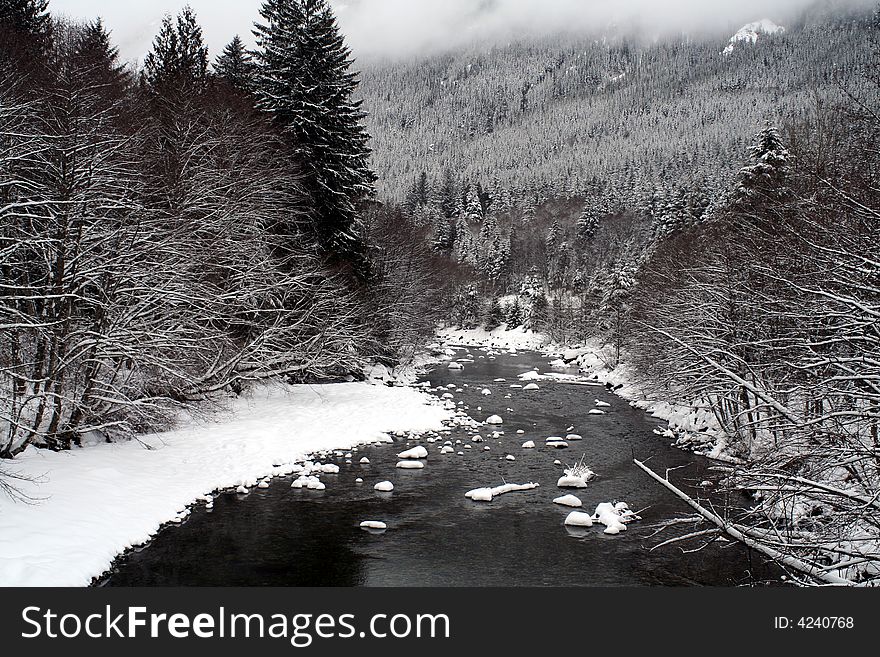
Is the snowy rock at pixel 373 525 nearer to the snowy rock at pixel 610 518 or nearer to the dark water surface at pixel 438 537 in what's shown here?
the dark water surface at pixel 438 537

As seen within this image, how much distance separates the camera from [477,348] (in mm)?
60031

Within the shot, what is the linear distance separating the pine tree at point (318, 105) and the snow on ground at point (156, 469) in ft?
29.3

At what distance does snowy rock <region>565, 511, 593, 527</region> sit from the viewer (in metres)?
11.7

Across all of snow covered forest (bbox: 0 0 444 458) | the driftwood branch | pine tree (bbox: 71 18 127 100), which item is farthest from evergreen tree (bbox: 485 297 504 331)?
the driftwood branch

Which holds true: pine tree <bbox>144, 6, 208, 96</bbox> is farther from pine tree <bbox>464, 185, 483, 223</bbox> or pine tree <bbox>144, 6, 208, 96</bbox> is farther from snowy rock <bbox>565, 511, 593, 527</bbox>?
pine tree <bbox>464, 185, 483, 223</bbox>

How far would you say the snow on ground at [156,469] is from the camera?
8.74 meters

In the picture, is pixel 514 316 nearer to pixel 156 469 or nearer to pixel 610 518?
pixel 610 518

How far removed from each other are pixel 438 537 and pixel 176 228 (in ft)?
42.7

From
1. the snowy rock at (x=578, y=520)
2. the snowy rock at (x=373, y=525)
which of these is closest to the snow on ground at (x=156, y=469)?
the snowy rock at (x=373, y=525)

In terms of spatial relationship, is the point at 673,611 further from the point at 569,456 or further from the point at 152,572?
the point at 569,456

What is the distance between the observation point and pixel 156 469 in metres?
13.5

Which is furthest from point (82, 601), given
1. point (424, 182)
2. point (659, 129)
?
point (659, 129)

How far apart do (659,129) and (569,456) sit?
210934 mm

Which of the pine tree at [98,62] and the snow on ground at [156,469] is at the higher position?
the pine tree at [98,62]
